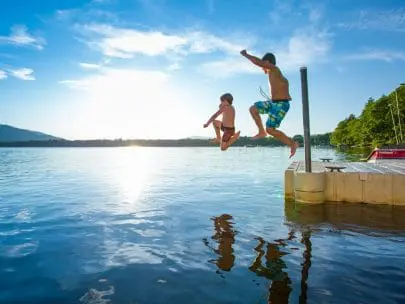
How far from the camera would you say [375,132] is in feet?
321

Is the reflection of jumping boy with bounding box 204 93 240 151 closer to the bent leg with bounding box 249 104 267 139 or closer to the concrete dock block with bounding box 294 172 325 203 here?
the bent leg with bounding box 249 104 267 139

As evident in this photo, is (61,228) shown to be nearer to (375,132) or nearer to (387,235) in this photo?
(387,235)

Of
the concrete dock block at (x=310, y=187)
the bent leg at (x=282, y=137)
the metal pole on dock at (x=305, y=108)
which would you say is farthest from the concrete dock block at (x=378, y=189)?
the bent leg at (x=282, y=137)

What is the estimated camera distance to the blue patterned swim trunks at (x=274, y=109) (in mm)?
8859

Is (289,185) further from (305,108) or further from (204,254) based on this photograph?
(204,254)

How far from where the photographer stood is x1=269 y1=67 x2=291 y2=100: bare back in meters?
8.73

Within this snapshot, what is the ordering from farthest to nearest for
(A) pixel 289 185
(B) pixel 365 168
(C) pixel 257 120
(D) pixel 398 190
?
(B) pixel 365 168
(A) pixel 289 185
(D) pixel 398 190
(C) pixel 257 120

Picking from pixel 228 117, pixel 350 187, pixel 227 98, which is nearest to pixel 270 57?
pixel 227 98

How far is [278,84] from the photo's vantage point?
8.77m

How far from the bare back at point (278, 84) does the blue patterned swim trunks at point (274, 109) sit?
156 millimetres

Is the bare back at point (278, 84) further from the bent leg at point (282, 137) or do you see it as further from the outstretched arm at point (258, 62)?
the bent leg at point (282, 137)

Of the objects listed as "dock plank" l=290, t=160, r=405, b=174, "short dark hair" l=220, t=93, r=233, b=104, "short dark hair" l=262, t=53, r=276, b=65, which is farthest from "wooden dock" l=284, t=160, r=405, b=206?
"short dark hair" l=262, t=53, r=276, b=65

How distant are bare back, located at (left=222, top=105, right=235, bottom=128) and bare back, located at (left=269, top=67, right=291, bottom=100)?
137cm

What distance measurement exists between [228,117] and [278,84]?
1.73 meters
